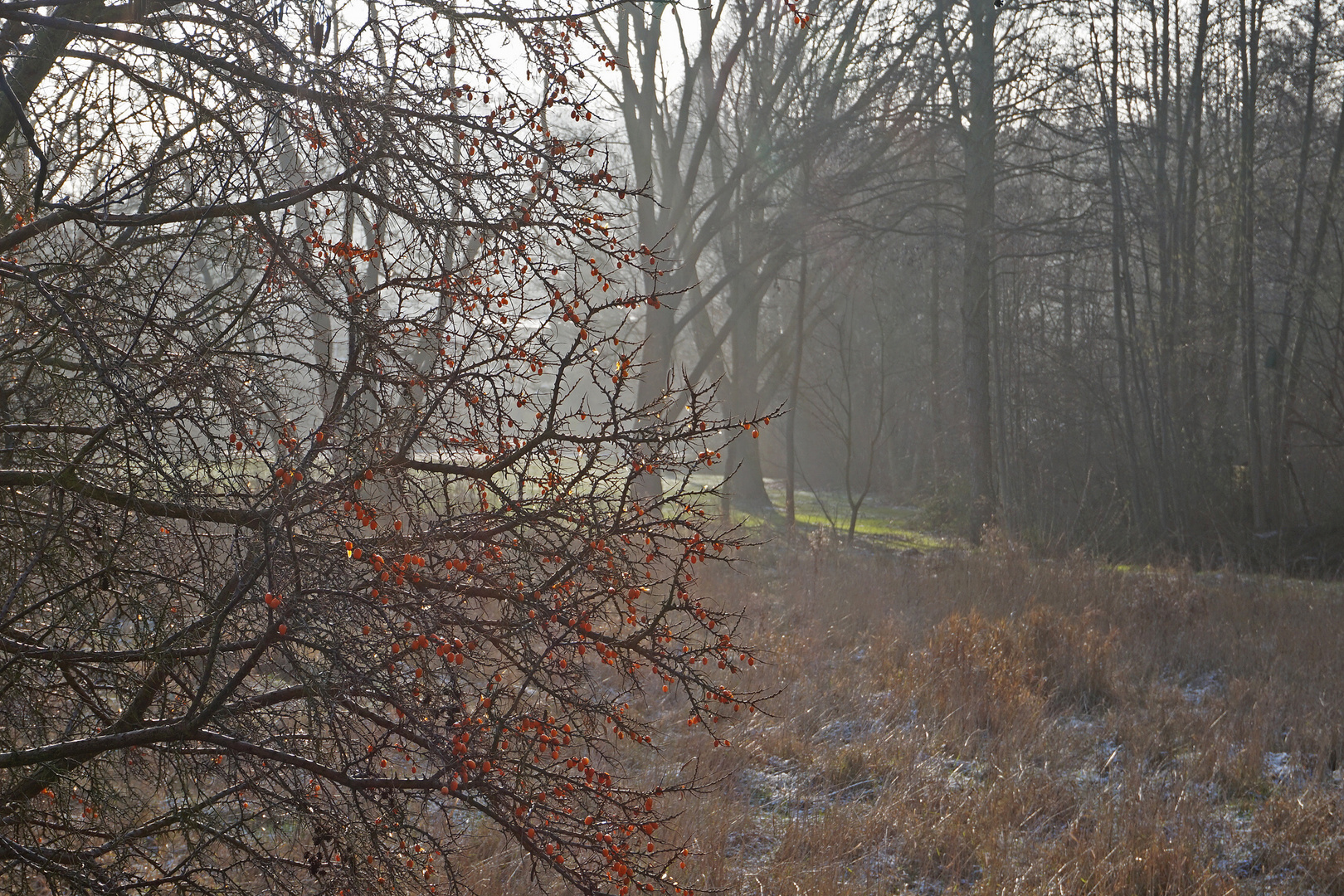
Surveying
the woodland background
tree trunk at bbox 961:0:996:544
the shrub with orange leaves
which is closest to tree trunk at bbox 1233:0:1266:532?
the woodland background

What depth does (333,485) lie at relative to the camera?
2531 mm

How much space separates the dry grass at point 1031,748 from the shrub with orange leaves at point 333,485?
1825 mm

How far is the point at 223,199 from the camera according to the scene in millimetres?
3043

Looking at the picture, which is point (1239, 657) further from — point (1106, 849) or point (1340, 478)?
point (1340, 478)

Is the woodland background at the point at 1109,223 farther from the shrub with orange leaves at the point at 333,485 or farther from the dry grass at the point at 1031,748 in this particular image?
the shrub with orange leaves at the point at 333,485

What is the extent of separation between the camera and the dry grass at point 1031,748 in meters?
4.96

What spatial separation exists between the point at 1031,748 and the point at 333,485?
542 cm

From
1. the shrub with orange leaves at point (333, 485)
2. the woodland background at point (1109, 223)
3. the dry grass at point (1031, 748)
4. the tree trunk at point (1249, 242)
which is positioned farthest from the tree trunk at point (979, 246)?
the shrub with orange leaves at point (333, 485)

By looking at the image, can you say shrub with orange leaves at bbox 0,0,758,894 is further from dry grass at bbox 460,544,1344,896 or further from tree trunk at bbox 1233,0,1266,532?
tree trunk at bbox 1233,0,1266,532

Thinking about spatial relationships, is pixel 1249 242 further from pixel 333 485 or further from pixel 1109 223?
pixel 333 485

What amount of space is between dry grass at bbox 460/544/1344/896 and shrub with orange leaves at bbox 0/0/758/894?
182 centimetres

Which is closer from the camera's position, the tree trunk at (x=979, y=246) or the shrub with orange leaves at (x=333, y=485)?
the shrub with orange leaves at (x=333, y=485)

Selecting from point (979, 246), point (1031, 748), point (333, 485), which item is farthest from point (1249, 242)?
point (333, 485)

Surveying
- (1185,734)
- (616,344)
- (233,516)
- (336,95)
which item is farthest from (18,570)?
(1185,734)
